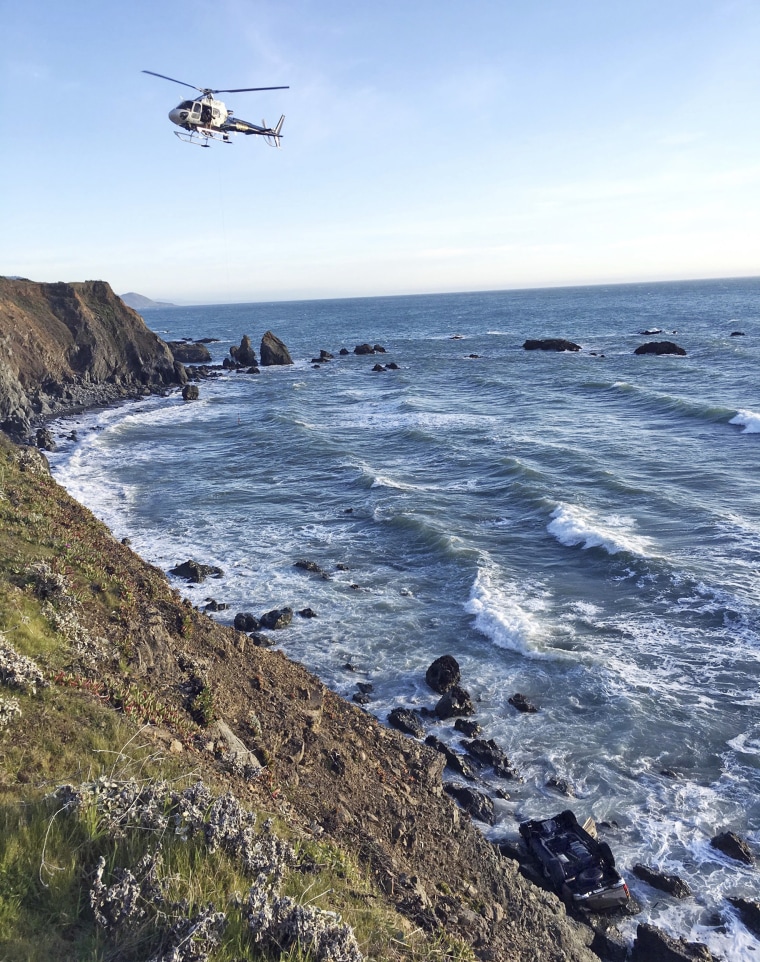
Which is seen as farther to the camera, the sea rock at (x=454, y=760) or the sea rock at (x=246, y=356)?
the sea rock at (x=246, y=356)

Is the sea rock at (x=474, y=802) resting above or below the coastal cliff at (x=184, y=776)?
below

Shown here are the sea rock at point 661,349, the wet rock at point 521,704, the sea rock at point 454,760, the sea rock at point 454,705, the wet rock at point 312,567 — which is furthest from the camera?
the sea rock at point 661,349

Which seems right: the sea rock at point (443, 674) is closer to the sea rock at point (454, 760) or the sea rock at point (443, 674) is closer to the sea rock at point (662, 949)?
the sea rock at point (454, 760)

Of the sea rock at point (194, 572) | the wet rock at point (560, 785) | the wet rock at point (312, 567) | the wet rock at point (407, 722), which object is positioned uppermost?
the sea rock at point (194, 572)

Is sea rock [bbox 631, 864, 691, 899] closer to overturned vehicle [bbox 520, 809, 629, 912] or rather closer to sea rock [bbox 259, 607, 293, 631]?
overturned vehicle [bbox 520, 809, 629, 912]

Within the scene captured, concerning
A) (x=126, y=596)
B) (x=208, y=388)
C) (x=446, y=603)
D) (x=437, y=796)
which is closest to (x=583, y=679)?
(x=446, y=603)

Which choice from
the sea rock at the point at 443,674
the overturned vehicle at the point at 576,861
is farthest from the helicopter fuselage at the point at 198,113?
the overturned vehicle at the point at 576,861

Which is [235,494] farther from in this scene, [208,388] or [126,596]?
[208,388]
